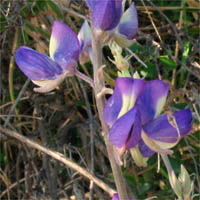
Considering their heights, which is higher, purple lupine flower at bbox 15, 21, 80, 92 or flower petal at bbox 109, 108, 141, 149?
purple lupine flower at bbox 15, 21, 80, 92

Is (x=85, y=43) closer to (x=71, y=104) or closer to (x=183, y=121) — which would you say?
(x=183, y=121)

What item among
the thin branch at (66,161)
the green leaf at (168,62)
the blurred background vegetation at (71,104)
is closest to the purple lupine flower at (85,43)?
the thin branch at (66,161)

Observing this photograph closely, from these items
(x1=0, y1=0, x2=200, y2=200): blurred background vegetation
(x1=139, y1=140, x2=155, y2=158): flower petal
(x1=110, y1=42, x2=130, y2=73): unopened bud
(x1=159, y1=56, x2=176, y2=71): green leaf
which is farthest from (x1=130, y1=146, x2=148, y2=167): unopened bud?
(x1=159, y1=56, x2=176, y2=71): green leaf

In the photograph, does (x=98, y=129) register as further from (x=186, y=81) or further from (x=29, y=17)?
(x=29, y=17)

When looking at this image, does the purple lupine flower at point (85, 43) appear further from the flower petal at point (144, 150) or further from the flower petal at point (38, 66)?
the flower petal at point (144, 150)

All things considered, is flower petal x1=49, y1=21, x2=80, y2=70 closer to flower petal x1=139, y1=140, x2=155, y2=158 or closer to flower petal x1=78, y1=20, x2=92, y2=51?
flower petal x1=78, y1=20, x2=92, y2=51
